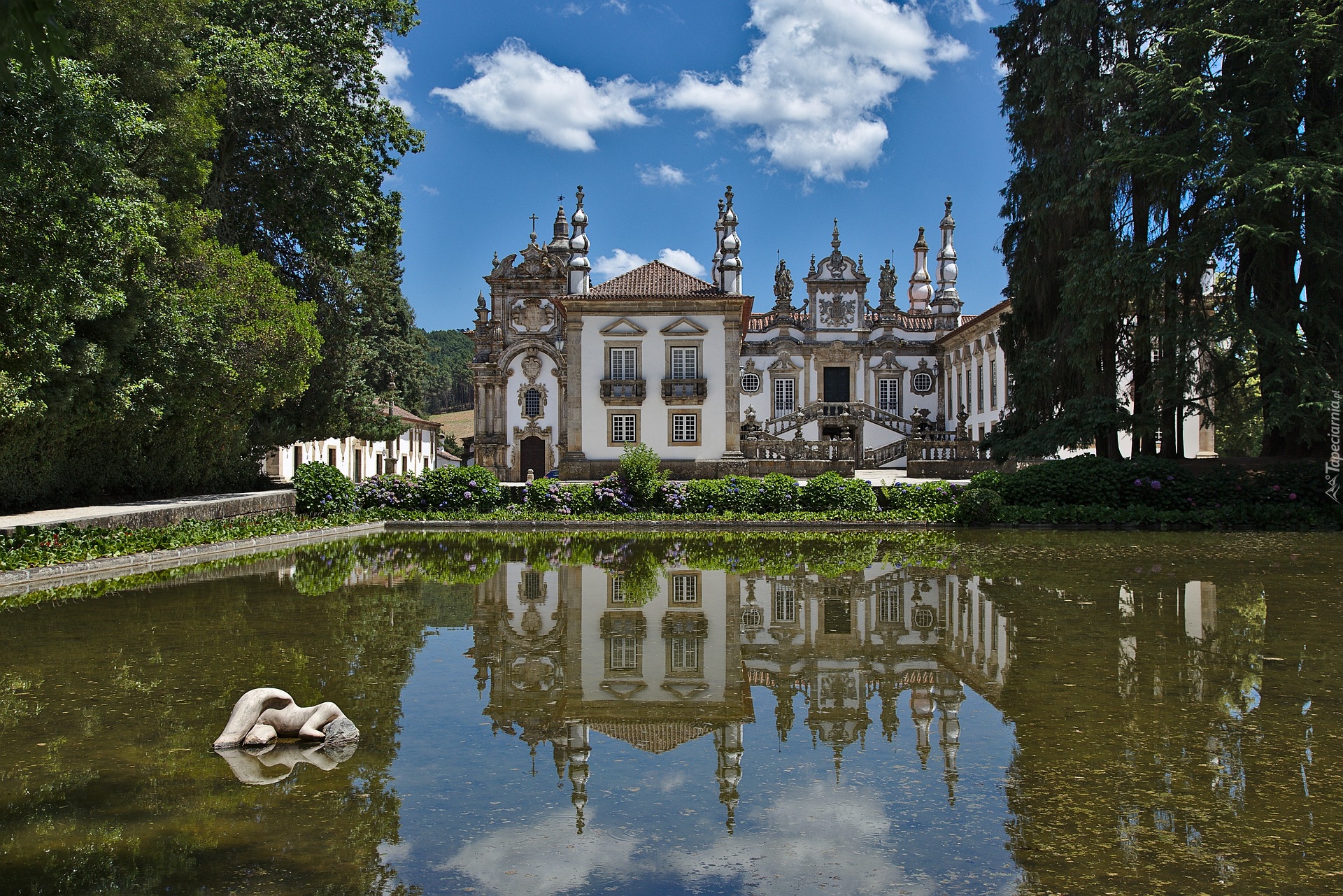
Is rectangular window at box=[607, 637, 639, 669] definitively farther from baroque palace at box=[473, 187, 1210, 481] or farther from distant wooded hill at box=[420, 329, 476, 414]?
distant wooded hill at box=[420, 329, 476, 414]

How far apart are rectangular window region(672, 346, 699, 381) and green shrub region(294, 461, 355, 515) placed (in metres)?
12.1

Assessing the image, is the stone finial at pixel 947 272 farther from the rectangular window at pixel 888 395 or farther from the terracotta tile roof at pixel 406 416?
the terracotta tile roof at pixel 406 416

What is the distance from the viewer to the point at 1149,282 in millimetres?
18500

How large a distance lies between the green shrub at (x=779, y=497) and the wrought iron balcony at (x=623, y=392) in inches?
375

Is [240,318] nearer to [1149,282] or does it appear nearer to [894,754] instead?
[894,754]

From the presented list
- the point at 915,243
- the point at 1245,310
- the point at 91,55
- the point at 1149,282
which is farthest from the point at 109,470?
the point at 915,243

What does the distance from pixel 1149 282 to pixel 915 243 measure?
2944cm

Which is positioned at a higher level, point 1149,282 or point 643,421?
point 1149,282

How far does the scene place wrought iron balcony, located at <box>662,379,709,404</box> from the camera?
28688 mm

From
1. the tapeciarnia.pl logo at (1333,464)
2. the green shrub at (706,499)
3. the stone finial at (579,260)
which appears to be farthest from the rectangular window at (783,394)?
the tapeciarnia.pl logo at (1333,464)

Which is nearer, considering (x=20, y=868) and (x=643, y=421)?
(x=20, y=868)

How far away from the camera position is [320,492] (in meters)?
19.4

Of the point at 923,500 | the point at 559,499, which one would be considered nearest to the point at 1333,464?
the point at 923,500

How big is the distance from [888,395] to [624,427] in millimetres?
18036
